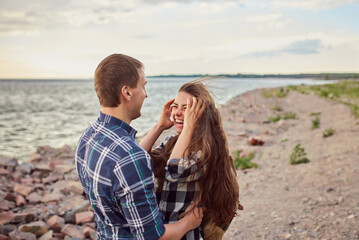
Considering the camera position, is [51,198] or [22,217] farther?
[51,198]

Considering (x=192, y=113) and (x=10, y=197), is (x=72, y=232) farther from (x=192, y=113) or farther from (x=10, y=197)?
(x=192, y=113)

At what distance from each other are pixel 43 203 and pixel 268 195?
452 centimetres

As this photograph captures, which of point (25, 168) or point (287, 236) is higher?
point (287, 236)

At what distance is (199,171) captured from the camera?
192cm

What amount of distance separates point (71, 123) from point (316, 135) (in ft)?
45.7

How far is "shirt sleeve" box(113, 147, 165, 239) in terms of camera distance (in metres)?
1.48

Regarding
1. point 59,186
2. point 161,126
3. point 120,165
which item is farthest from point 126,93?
point 59,186

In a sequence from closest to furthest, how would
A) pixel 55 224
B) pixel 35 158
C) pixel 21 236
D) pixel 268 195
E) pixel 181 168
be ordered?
pixel 181 168, pixel 21 236, pixel 55 224, pixel 268 195, pixel 35 158

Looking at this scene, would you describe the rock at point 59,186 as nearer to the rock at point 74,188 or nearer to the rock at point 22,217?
the rock at point 74,188

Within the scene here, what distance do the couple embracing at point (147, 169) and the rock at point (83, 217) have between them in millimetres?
3757

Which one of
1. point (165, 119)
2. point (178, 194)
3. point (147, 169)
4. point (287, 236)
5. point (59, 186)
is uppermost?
point (165, 119)

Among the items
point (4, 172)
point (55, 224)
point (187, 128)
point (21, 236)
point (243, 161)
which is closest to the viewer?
point (187, 128)

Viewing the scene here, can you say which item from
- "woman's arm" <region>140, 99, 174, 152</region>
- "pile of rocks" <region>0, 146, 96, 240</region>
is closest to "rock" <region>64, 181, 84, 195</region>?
"pile of rocks" <region>0, 146, 96, 240</region>

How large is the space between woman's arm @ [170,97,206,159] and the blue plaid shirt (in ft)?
0.94
